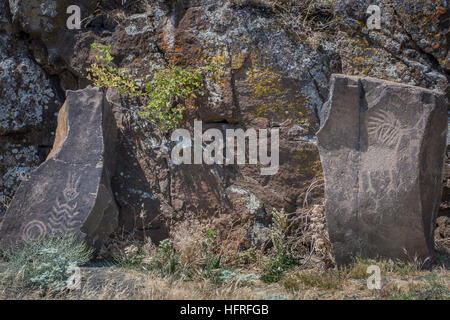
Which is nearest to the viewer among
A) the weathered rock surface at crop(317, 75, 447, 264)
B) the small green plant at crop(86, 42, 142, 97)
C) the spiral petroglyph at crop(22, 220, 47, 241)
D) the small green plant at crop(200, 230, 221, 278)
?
the small green plant at crop(200, 230, 221, 278)

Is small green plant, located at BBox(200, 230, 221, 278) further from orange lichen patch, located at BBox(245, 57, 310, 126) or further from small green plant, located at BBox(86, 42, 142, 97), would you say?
small green plant, located at BBox(86, 42, 142, 97)

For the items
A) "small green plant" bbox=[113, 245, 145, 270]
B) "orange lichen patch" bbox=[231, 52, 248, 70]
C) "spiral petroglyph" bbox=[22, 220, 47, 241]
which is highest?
"orange lichen patch" bbox=[231, 52, 248, 70]

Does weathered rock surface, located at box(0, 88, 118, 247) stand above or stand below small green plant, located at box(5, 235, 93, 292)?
above

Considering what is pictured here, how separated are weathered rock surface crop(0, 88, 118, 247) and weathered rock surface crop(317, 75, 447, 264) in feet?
7.05

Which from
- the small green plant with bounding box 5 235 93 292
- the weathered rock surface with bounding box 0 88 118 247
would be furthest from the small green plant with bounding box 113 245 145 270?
the weathered rock surface with bounding box 0 88 118 247

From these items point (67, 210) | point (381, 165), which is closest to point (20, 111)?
point (67, 210)

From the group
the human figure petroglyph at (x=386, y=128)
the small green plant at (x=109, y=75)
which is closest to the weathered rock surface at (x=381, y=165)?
the human figure petroglyph at (x=386, y=128)

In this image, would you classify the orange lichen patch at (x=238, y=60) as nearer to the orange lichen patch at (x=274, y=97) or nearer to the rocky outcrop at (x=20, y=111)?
the orange lichen patch at (x=274, y=97)

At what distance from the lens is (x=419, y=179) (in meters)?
4.11

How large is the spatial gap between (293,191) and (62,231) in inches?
93.7

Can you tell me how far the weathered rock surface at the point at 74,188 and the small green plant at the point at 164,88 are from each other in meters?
0.53

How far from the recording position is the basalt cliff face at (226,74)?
5203 mm

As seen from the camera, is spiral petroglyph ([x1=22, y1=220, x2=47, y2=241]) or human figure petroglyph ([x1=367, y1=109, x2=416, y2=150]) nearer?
human figure petroglyph ([x1=367, y1=109, x2=416, y2=150])

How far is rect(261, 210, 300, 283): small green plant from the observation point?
4.16 metres
